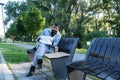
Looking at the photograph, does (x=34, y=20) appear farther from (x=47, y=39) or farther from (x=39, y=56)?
(x=39, y=56)

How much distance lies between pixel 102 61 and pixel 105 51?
22 cm

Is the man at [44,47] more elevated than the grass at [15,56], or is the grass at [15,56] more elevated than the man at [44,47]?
the man at [44,47]

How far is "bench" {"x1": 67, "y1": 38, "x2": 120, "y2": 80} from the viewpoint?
456cm

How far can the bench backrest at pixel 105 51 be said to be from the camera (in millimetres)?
5305

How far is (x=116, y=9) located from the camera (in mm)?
45375

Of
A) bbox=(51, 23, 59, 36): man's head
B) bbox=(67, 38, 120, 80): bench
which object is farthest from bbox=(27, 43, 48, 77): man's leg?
bbox=(67, 38, 120, 80): bench

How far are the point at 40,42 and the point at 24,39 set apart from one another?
55647 mm

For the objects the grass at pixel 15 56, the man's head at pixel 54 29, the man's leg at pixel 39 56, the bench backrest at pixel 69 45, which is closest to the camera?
the bench backrest at pixel 69 45

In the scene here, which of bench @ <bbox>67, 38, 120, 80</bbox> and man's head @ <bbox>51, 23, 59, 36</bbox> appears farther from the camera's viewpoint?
man's head @ <bbox>51, 23, 59, 36</bbox>

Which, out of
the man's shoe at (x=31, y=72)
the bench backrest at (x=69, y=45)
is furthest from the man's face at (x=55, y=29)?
the man's shoe at (x=31, y=72)

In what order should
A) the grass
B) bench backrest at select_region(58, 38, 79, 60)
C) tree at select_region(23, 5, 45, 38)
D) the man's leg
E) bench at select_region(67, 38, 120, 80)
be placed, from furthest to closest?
1. tree at select_region(23, 5, 45, 38)
2. the grass
3. the man's leg
4. bench backrest at select_region(58, 38, 79, 60)
5. bench at select_region(67, 38, 120, 80)

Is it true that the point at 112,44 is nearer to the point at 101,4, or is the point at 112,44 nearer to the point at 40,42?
the point at 40,42

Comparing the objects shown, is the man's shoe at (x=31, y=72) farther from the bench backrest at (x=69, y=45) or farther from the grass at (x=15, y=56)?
the grass at (x=15, y=56)

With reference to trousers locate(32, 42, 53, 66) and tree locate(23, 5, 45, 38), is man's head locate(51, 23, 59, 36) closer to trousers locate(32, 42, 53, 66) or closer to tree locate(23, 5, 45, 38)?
trousers locate(32, 42, 53, 66)
